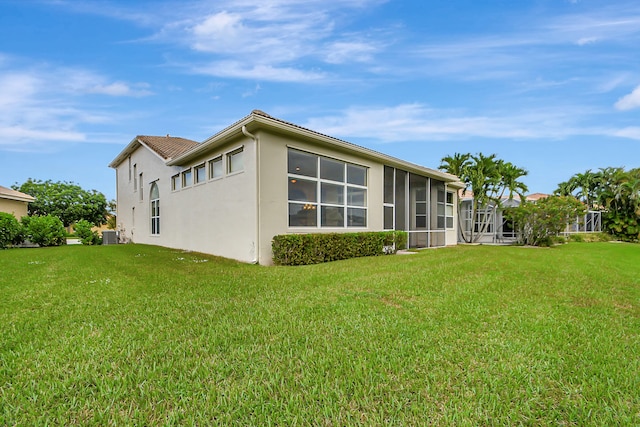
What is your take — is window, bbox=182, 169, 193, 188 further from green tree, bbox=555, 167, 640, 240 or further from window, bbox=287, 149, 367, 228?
green tree, bbox=555, 167, 640, 240

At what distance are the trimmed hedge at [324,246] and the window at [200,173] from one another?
485 cm

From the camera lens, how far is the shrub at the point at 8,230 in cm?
1459

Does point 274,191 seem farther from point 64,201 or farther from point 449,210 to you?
point 64,201

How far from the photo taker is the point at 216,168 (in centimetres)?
1073

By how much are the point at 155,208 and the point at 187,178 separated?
4847 millimetres

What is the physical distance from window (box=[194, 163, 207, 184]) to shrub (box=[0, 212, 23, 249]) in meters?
11.0

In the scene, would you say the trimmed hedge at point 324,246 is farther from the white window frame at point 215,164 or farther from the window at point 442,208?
the window at point 442,208

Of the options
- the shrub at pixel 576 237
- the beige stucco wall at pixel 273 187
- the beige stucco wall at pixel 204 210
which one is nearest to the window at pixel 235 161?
the beige stucco wall at pixel 204 210

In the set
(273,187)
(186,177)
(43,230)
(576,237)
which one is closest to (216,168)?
(186,177)

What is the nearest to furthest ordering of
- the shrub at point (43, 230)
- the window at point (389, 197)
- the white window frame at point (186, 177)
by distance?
the white window frame at point (186, 177), the window at point (389, 197), the shrub at point (43, 230)

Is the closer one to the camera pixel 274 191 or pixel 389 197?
pixel 274 191

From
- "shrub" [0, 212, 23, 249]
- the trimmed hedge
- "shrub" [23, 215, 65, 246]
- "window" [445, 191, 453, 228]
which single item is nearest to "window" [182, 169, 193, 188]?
the trimmed hedge

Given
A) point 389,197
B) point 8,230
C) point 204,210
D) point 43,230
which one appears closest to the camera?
point 204,210

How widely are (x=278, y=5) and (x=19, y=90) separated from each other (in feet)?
35.8
